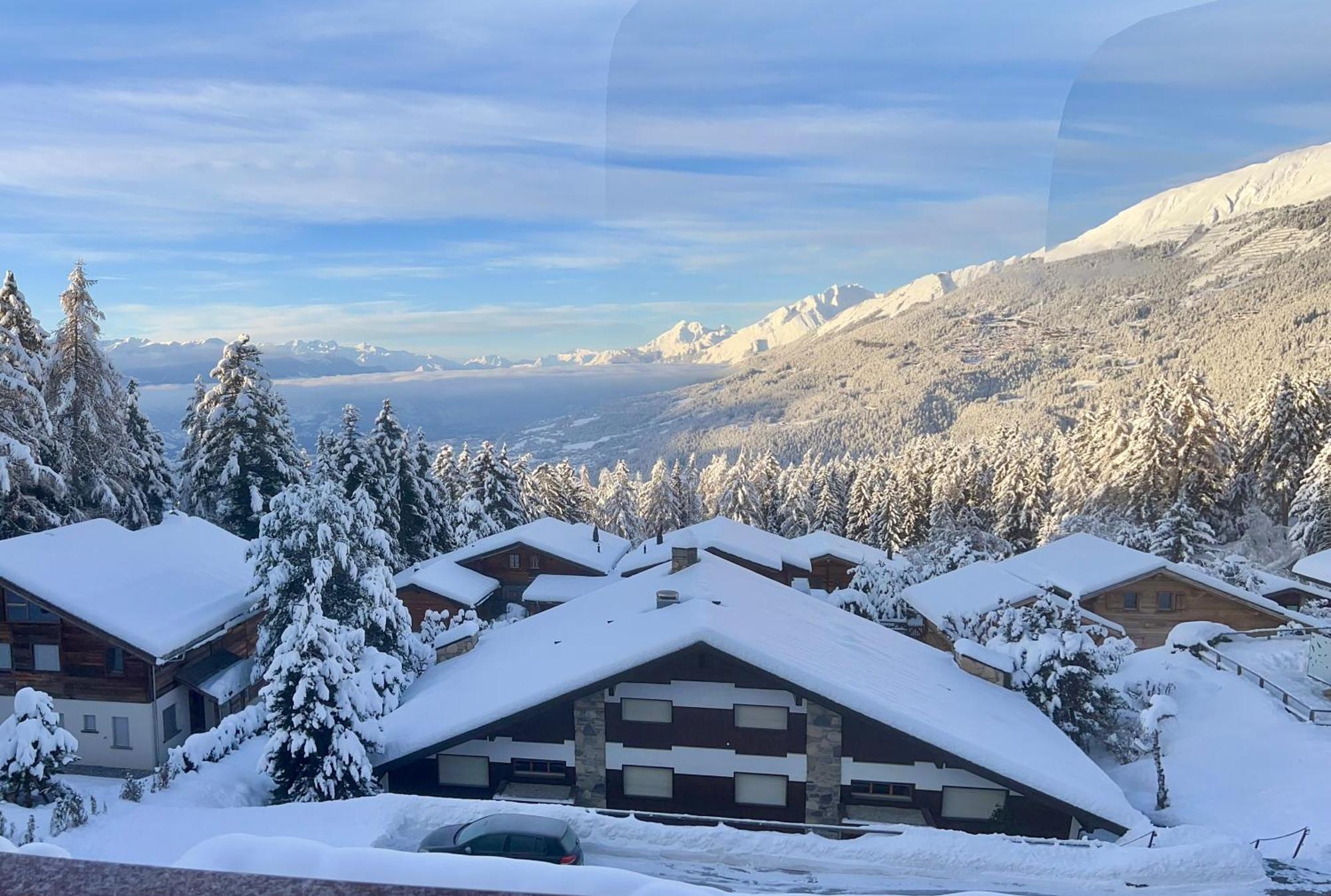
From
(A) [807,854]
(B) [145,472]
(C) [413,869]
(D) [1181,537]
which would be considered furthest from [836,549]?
(C) [413,869]

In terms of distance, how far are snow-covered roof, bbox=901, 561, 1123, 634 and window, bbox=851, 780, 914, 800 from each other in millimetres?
16157

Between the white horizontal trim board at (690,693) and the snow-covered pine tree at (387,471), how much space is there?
30338 millimetres

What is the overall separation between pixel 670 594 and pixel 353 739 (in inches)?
295

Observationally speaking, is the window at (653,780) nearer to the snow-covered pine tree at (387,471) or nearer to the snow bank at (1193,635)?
the snow bank at (1193,635)

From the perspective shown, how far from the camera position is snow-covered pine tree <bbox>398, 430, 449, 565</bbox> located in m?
47.4

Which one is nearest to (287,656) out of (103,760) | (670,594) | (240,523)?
(670,594)

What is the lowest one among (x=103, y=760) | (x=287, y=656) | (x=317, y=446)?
(x=103, y=760)

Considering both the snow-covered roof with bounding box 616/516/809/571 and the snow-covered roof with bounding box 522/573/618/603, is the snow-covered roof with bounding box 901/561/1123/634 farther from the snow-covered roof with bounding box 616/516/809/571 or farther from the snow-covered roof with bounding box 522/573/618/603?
the snow-covered roof with bounding box 522/573/618/603

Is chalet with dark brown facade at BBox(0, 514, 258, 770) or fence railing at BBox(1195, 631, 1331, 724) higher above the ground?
chalet with dark brown facade at BBox(0, 514, 258, 770)

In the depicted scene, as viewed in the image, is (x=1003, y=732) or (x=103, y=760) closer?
(x=1003, y=732)

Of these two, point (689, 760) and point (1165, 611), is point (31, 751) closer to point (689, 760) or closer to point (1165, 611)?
point (689, 760)

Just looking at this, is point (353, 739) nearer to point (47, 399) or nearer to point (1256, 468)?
point (47, 399)

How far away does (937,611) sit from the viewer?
3384cm

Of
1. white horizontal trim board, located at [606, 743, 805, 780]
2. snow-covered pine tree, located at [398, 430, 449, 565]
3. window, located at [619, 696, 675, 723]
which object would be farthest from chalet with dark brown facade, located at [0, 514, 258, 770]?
snow-covered pine tree, located at [398, 430, 449, 565]
